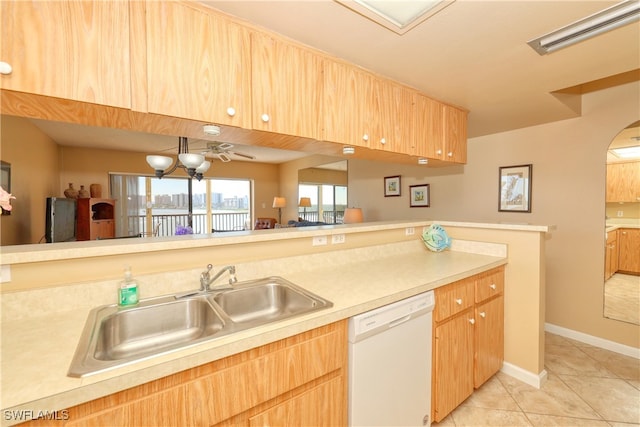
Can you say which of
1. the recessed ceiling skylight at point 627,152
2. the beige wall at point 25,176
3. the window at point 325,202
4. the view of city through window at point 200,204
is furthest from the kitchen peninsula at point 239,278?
the view of city through window at point 200,204

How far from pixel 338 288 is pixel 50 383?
108 cm

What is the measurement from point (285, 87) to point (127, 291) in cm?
126

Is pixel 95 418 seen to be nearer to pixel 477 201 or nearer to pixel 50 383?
pixel 50 383

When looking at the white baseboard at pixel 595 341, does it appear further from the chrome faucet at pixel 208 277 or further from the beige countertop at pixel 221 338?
the chrome faucet at pixel 208 277

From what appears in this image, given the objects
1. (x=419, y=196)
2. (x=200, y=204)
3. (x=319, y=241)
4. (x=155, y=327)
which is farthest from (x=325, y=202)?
(x=155, y=327)

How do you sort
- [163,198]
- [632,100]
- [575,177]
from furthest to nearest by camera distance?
1. [163,198]
2. [575,177]
3. [632,100]

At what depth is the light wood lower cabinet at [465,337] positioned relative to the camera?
5.24 feet

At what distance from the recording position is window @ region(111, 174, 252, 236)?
6.08 meters

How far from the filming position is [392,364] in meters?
1.32

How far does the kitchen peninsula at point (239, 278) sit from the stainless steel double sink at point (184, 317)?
0.05 m

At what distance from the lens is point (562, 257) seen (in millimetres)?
2865

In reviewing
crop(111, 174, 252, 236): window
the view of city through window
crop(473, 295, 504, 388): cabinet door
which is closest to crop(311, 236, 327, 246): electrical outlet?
crop(473, 295, 504, 388): cabinet door

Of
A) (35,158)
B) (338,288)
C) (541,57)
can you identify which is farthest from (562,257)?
(35,158)

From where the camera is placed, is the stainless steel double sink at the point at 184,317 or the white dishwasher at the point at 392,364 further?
the white dishwasher at the point at 392,364
